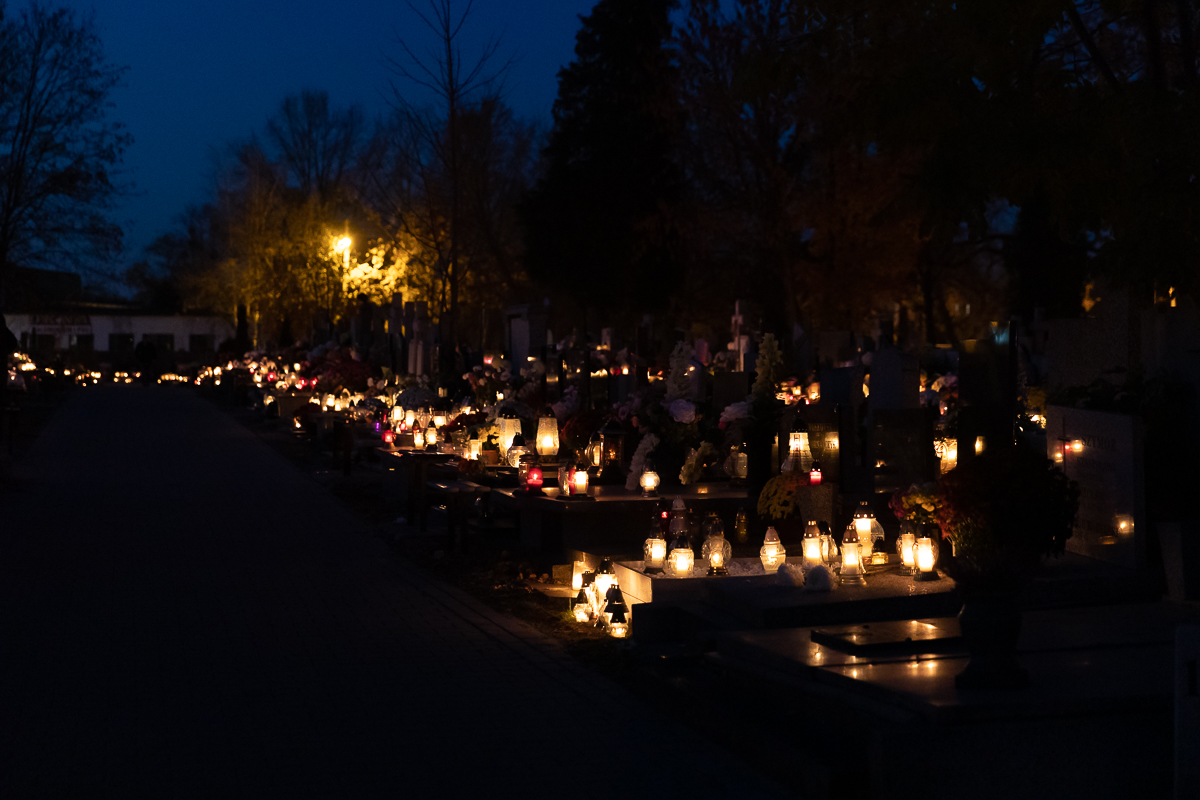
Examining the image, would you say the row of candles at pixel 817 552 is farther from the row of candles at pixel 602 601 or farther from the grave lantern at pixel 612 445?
the grave lantern at pixel 612 445

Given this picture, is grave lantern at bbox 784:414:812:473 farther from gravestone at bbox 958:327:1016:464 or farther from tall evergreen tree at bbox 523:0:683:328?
tall evergreen tree at bbox 523:0:683:328

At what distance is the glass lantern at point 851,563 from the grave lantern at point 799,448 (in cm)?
226

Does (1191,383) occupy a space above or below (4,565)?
above

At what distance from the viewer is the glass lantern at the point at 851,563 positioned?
820cm

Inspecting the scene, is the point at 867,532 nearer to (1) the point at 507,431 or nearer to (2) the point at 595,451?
(2) the point at 595,451

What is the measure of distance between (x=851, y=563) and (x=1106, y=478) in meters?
1.71

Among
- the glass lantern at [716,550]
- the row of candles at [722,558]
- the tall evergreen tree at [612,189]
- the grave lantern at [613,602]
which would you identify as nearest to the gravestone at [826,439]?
the row of candles at [722,558]

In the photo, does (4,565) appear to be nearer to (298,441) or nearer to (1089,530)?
(1089,530)

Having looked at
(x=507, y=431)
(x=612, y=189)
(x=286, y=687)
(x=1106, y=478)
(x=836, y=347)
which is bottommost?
(x=286, y=687)

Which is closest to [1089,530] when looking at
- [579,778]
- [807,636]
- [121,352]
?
[807,636]

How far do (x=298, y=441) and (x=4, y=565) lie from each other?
14843 millimetres

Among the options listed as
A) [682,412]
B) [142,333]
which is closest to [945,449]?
[682,412]

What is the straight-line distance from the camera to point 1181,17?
912cm

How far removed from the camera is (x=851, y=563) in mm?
8266
